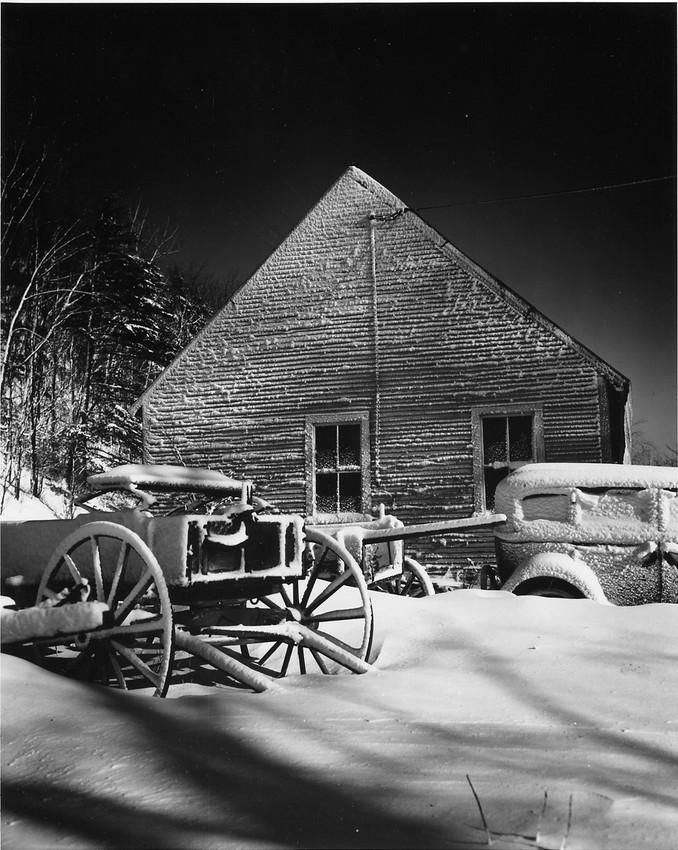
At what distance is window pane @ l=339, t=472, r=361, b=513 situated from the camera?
13625 mm

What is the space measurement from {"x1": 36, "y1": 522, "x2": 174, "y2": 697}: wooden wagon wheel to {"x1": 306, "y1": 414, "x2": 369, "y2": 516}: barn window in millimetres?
9025

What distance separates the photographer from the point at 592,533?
7559 mm

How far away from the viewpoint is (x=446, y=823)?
2.26 metres

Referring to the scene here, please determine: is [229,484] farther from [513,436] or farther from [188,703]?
[513,436]

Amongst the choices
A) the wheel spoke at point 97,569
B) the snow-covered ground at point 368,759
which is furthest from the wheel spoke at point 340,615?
the wheel spoke at point 97,569

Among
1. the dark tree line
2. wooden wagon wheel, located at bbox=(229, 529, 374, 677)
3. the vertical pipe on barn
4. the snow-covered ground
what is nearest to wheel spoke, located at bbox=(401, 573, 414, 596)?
the vertical pipe on barn

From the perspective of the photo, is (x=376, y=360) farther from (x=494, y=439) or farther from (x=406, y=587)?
(x=406, y=587)

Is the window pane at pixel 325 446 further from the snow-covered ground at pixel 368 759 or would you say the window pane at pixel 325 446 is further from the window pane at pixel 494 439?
the snow-covered ground at pixel 368 759

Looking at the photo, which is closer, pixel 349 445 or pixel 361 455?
pixel 361 455

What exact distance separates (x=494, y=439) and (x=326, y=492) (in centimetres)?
321

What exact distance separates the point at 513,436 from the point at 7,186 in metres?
11.7

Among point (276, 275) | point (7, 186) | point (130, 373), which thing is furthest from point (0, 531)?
point (130, 373)

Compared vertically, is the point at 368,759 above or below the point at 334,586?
below

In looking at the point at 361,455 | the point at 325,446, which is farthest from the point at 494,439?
the point at 325,446
